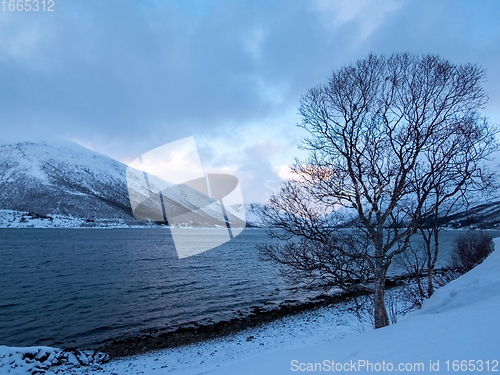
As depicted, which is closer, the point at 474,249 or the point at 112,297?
the point at 112,297

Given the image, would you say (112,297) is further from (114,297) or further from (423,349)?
(423,349)

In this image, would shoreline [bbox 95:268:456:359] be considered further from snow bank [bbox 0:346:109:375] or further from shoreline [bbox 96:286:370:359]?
snow bank [bbox 0:346:109:375]

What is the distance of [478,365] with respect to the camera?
241cm

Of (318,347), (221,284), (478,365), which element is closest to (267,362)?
(318,347)

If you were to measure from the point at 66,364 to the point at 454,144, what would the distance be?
18.7 m

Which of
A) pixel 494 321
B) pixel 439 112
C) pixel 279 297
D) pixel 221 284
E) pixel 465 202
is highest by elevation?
pixel 439 112

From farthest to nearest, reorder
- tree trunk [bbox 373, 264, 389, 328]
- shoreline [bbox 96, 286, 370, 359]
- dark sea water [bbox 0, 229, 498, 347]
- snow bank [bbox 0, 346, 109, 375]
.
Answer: dark sea water [bbox 0, 229, 498, 347] → shoreline [bbox 96, 286, 370, 359] → snow bank [bbox 0, 346, 109, 375] → tree trunk [bbox 373, 264, 389, 328]

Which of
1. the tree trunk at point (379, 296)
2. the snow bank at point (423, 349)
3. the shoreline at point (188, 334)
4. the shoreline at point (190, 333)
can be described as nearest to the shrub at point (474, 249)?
the shoreline at point (190, 333)

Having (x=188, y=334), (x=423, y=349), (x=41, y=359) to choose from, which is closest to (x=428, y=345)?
(x=423, y=349)

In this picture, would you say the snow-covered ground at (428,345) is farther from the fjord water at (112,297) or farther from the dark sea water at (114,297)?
the fjord water at (112,297)

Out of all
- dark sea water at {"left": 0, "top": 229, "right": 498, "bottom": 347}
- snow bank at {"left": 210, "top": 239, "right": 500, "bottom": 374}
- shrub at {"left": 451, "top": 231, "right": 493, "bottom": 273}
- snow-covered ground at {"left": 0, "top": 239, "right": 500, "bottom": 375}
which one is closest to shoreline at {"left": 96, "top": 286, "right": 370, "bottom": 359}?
dark sea water at {"left": 0, "top": 229, "right": 498, "bottom": 347}

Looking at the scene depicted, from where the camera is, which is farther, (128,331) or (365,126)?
(128,331)

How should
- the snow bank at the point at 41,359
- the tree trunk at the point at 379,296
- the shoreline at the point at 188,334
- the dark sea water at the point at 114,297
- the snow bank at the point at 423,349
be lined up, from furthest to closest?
the dark sea water at the point at 114,297
the shoreline at the point at 188,334
the snow bank at the point at 41,359
the tree trunk at the point at 379,296
the snow bank at the point at 423,349

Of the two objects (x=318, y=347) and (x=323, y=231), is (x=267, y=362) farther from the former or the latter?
(x=323, y=231)
